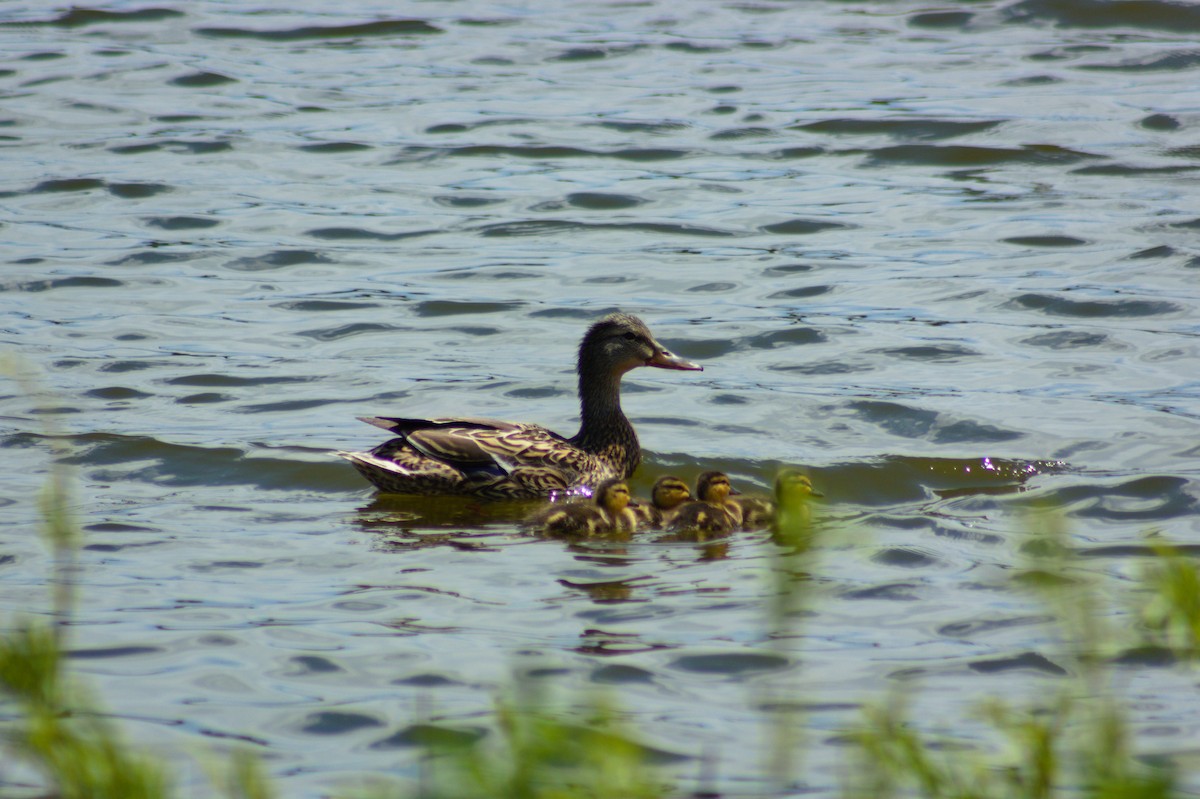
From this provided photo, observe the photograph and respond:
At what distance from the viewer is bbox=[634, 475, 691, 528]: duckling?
7125 mm

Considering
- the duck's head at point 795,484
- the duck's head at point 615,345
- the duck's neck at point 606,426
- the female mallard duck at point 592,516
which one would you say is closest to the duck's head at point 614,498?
the female mallard duck at point 592,516

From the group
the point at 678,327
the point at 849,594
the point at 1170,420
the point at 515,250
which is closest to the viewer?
the point at 849,594

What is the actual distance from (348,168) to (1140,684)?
10.9 meters

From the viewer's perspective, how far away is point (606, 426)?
27.9ft

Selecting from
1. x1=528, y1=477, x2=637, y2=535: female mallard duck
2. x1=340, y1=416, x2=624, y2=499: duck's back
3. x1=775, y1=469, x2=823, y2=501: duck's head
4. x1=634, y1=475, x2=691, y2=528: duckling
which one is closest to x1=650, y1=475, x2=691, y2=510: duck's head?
x1=634, y1=475, x2=691, y2=528: duckling

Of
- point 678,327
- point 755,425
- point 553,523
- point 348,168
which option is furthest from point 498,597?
point 348,168

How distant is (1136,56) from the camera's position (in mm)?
17250

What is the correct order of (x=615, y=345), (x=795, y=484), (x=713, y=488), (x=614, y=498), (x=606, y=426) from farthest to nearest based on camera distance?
(x=615, y=345), (x=606, y=426), (x=713, y=488), (x=614, y=498), (x=795, y=484)

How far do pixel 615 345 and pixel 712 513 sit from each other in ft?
6.33

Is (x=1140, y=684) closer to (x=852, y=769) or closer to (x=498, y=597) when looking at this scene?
(x=852, y=769)

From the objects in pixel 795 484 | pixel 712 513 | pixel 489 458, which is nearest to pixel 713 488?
pixel 712 513

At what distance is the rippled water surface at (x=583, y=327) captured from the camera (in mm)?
5305

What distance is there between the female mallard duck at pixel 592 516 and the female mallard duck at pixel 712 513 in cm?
22

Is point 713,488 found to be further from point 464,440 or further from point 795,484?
point 795,484
